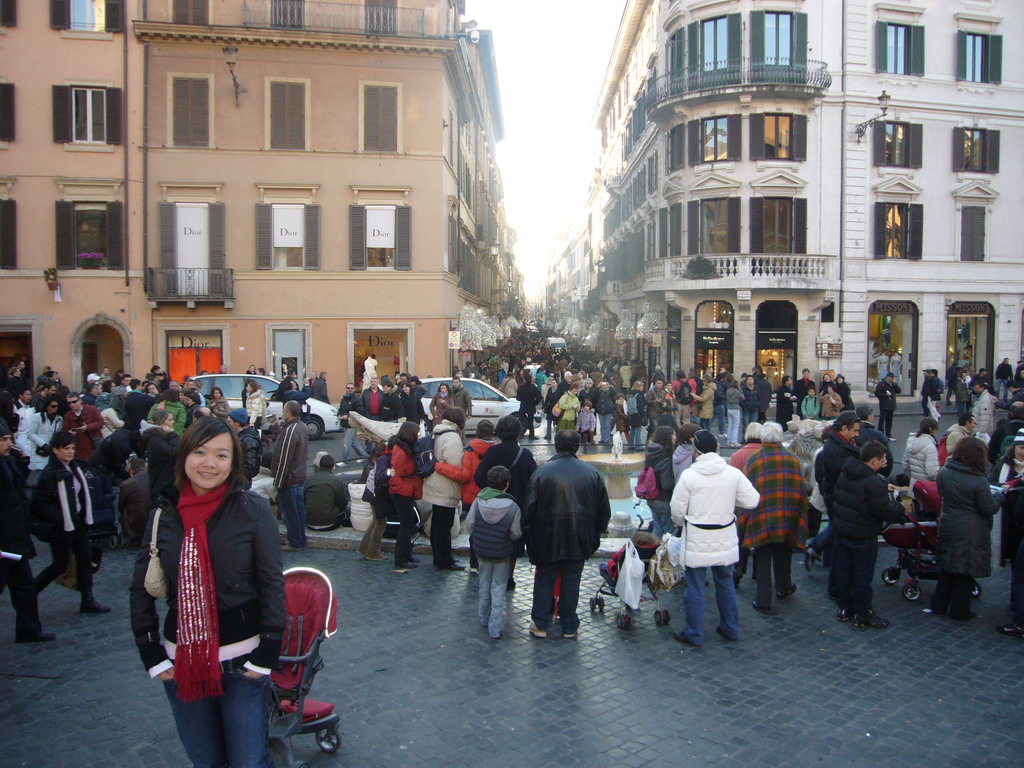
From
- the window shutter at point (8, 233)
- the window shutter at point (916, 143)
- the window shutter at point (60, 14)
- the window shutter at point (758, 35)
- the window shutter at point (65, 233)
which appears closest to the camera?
the window shutter at point (8, 233)

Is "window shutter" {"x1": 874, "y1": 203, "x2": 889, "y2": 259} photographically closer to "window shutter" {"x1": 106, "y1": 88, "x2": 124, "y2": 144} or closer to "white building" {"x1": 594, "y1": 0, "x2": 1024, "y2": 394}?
"white building" {"x1": 594, "y1": 0, "x2": 1024, "y2": 394}

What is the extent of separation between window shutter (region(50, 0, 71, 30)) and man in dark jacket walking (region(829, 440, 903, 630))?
27.8 meters

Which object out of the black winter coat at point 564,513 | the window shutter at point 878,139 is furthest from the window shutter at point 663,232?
the black winter coat at point 564,513

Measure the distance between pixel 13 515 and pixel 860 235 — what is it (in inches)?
1186

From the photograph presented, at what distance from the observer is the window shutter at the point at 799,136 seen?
98.4 feet

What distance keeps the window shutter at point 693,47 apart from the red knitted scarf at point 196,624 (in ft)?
101

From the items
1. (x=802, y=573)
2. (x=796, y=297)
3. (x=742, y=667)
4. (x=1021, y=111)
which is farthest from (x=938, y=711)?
(x=1021, y=111)

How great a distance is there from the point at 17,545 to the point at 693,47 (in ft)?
98.2

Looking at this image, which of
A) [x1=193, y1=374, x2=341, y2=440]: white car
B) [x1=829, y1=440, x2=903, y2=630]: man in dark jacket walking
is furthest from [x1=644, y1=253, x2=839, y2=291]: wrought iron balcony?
[x1=829, y1=440, x2=903, y2=630]: man in dark jacket walking

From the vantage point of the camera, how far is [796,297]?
99.5 feet

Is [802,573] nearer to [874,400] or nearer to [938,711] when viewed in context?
[938,711]

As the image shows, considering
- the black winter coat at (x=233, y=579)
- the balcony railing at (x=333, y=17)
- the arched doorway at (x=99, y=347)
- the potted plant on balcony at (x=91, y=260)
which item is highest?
the balcony railing at (x=333, y=17)

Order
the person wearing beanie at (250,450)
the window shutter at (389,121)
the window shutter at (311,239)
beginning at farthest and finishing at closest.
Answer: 1. the window shutter at (389,121)
2. the window shutter at (311,239)
3. the person wearing beanie at (250,450)

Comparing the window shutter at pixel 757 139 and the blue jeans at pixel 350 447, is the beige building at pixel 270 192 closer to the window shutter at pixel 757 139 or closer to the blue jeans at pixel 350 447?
the blue jeans at pixel 350 447
